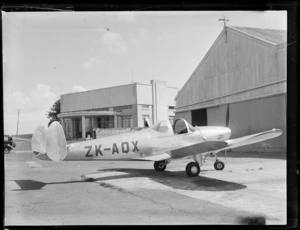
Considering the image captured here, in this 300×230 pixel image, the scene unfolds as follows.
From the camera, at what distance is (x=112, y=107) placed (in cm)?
2272

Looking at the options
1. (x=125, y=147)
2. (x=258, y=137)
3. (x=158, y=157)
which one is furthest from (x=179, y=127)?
(x=258, y=137)

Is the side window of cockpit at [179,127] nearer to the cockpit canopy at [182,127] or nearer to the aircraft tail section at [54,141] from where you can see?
the cockpit canopy at [182,127]

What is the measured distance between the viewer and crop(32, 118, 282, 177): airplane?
8891mm

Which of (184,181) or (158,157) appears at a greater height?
(158,157)

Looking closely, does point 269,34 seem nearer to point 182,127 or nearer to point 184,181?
point 182,127

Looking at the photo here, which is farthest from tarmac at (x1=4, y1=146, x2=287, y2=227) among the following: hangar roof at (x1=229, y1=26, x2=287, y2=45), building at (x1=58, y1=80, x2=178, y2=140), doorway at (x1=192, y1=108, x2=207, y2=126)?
doorway at (x1=192, y1=108, x2=207, y2=126)

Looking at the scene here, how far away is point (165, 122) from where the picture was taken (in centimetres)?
1113

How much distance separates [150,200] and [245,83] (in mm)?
10964

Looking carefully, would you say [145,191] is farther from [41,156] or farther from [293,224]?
[293,224]

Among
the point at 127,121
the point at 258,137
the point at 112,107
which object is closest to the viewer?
the point at 258,137

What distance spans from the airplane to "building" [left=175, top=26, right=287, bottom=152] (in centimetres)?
278

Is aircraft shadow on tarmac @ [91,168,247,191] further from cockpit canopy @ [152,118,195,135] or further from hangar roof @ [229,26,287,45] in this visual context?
hangar roof @ [229,26,287,45]

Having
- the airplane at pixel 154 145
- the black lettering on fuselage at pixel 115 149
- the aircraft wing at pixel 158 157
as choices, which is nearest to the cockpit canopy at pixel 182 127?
the airplane at pixel 154 145

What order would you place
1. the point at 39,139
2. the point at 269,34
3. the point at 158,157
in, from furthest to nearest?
the point at 158,157 → the point at 269,34 → the point at 39,139
